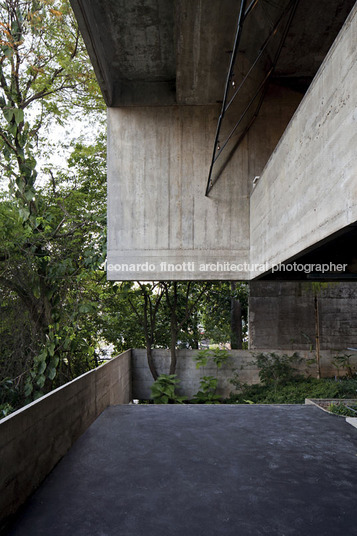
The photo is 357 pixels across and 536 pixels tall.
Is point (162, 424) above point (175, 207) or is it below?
below

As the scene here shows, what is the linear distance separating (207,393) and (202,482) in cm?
496

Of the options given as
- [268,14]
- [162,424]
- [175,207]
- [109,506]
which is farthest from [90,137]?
[109,506]

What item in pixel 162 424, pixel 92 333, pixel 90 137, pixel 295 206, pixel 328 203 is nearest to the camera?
pixel 328 203

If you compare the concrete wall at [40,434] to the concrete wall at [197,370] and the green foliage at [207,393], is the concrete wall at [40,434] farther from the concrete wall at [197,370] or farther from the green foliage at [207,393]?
the concrete wall at [197,370]

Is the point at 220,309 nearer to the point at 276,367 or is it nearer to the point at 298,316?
the point at 298,316

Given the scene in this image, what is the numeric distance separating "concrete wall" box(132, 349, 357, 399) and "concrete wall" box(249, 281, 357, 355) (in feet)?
0.96

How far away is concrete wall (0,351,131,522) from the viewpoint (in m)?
2.36

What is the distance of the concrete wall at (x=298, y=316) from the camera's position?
311 inches

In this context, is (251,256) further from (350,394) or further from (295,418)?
(350,394)

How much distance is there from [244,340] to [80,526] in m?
8.36

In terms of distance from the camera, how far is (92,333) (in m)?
8.88

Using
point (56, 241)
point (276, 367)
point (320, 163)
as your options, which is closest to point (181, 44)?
point (320, 163)

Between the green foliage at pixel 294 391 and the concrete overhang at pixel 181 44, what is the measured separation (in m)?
4.93

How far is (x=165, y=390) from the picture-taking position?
24.4 feet
